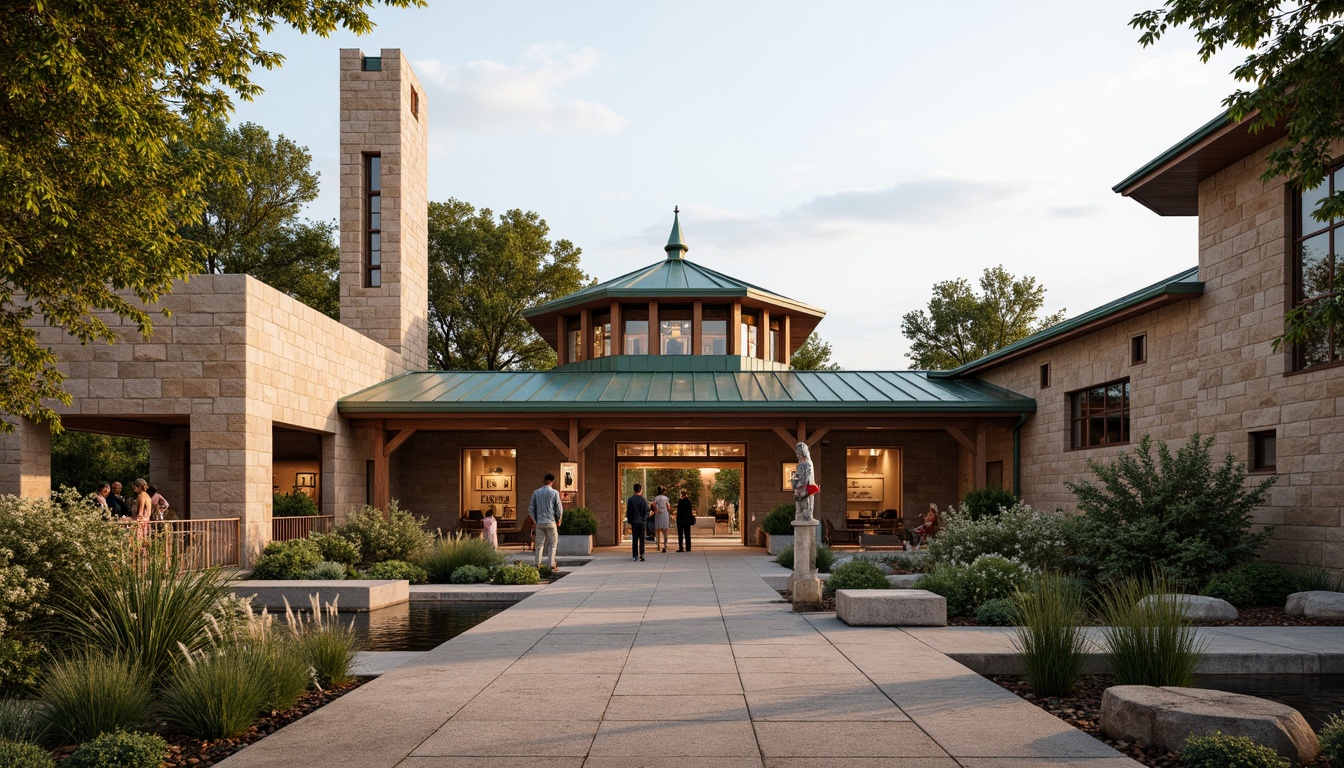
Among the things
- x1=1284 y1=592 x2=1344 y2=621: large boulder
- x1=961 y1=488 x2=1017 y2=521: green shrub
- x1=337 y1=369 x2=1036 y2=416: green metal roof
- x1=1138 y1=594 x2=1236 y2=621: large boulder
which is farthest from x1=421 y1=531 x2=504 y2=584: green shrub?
x1=1284 y1=592 x2=1344 y2=621: large boulder

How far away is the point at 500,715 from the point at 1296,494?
11354 millimetres

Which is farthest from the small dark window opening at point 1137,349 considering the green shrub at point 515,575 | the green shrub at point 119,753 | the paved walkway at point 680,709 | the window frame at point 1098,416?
the green shrub at point 119,753

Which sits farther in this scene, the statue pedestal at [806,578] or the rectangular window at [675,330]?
the rectangular window at [675,330]

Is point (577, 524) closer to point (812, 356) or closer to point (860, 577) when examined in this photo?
point (860, 577)

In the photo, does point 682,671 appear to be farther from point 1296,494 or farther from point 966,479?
point 966,479

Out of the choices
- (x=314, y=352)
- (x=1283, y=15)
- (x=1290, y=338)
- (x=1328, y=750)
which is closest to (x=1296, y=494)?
(x=1290, y=338)

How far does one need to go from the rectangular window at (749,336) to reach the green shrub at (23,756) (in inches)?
901

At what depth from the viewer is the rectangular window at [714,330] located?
2712 centimetres

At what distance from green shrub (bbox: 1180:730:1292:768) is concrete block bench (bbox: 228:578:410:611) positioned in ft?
32.9

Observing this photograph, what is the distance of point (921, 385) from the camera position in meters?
25.4

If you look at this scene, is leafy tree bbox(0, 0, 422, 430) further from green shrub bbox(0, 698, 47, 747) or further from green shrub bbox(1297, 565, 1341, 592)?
green shrub bbox(1297, 565, 1341, 592)

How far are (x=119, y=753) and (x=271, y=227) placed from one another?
36296mm

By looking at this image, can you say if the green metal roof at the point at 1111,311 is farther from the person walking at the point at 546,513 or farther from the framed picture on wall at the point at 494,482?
the framed picture on wall at the point at 494,482

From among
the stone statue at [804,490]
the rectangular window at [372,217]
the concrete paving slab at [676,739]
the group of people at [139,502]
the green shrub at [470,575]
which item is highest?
the rectangular window at [372,217]
